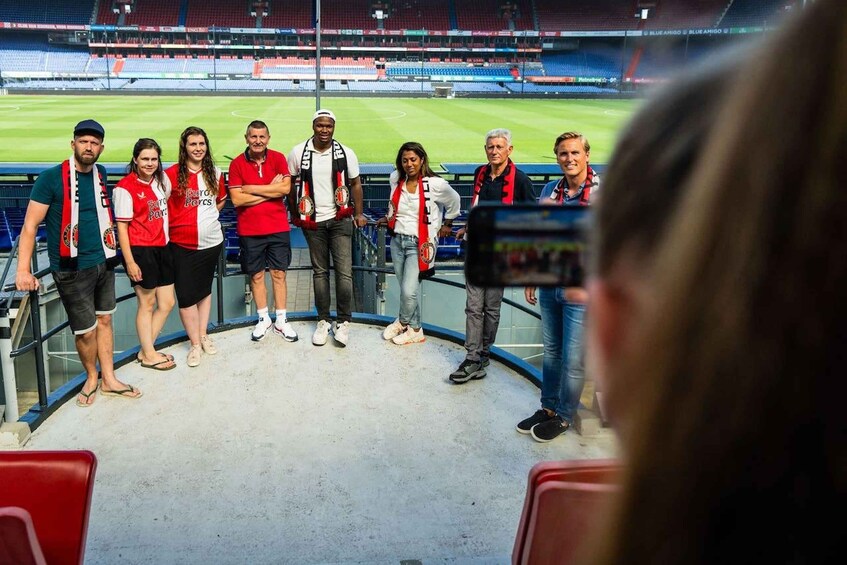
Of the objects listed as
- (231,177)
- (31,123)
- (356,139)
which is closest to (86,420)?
A: (231,177)

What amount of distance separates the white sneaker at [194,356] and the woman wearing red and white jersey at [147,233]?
0.18m

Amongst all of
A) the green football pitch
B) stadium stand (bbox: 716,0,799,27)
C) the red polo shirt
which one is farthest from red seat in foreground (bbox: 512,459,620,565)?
the green football pitch

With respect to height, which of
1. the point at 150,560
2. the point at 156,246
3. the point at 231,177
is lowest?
the point at 150,560

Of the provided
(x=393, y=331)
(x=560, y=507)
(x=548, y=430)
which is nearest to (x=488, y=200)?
(x=548, y=430)

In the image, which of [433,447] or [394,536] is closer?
[394,536]

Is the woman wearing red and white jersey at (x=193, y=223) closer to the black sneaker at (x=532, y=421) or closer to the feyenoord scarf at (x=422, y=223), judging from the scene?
the feyenoord scarf at (x=422, y=223)

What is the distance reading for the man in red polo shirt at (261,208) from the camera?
221 inches

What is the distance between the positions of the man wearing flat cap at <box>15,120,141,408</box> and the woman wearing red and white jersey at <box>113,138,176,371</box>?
165 mm

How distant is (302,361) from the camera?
5.61 m

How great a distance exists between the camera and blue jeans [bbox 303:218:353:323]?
577 cm

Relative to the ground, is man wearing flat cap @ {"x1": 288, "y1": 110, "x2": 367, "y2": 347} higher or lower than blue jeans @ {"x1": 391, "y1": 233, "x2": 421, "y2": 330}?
higher

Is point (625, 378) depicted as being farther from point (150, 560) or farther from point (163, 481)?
point (163, 481)

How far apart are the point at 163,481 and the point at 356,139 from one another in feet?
70.2

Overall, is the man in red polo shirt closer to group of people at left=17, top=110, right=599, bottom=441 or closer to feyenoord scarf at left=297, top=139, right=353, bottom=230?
group of people at left=17, top=110, right=599, bottom=441
